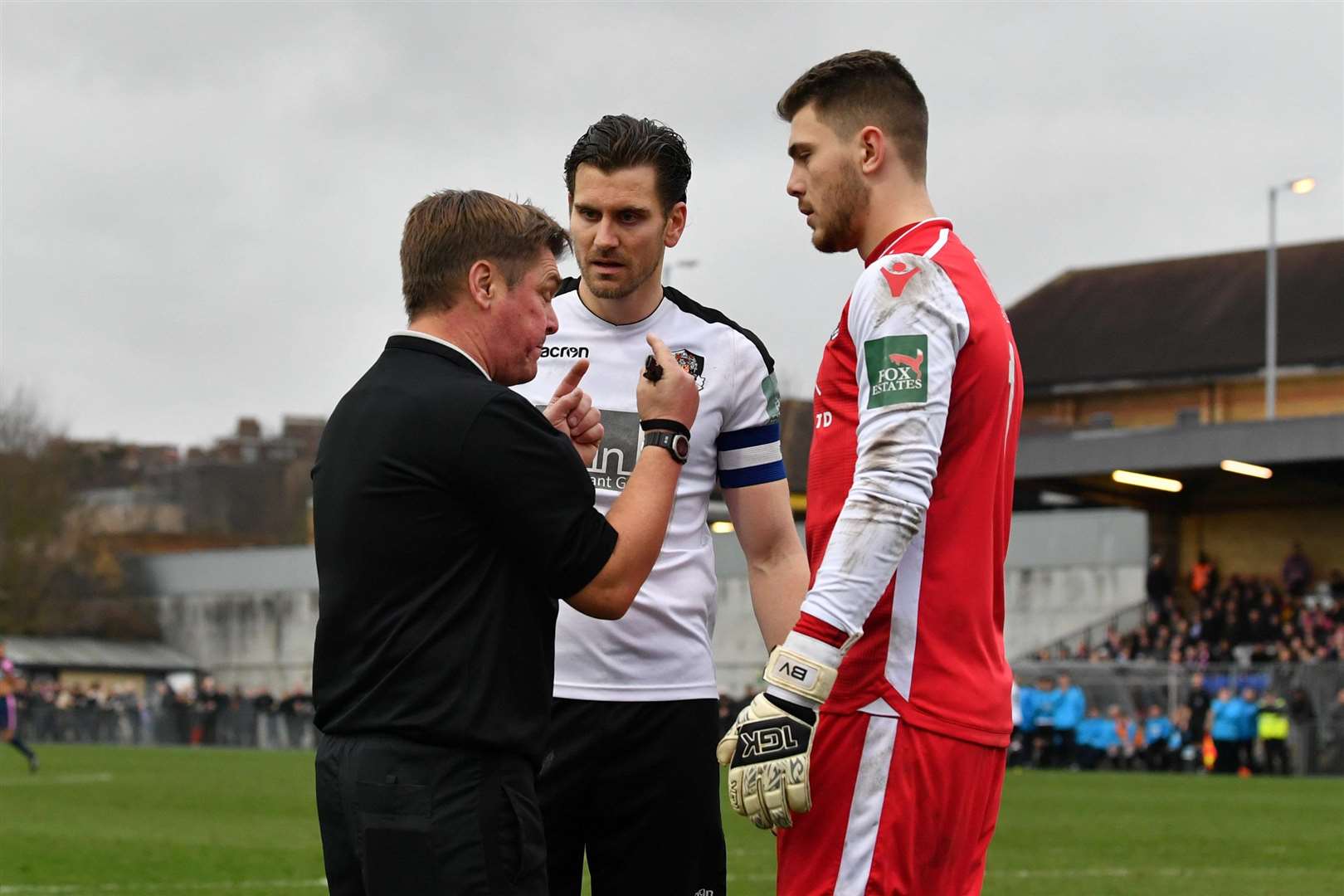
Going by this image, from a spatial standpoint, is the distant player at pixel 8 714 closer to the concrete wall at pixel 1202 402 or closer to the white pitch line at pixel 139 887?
the white pitch line at pixel 139 887

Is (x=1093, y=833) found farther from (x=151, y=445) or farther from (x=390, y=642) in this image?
(x=151, y=445)

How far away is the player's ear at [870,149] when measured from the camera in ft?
14.5

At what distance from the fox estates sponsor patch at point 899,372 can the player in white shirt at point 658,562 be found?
4.06 ft

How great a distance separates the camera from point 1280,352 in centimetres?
6103

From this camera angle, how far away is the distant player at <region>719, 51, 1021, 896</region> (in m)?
4.09

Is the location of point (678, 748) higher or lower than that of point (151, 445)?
lower

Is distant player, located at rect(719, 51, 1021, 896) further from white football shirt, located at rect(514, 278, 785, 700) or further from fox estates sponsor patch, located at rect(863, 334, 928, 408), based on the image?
white football shirt, located at rect(514, 278, 785, 700)

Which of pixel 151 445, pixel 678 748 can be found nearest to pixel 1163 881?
pixel 678 748

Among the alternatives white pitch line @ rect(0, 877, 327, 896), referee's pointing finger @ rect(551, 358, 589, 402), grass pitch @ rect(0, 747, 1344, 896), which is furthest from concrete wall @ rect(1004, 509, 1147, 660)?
referee's pointing finger @ rect(551, 358, 589, 402)

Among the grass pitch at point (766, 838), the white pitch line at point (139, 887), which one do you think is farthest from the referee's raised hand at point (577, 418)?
the white pitch line at point (139, 887)

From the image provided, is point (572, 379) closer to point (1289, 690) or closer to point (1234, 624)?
point (1289, 690)

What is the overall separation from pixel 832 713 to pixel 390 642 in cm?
105

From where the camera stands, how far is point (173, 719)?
51.5 meters

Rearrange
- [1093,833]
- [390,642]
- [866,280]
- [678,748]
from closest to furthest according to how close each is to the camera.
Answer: [390,642] < [866,280] < [678,748] < [1093,833]
